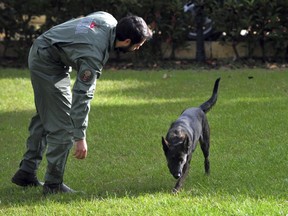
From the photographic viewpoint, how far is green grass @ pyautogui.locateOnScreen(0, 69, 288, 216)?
5.70 meters

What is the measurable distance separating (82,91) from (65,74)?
2.10 ft

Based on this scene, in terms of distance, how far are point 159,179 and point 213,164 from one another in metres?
0.66

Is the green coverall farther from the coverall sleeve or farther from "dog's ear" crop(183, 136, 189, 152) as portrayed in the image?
"dog's ear" crop(183, 136, 189, 152)

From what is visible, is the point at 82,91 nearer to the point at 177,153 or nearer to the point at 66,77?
the point at 66,77

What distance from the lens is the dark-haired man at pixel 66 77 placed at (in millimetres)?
5570

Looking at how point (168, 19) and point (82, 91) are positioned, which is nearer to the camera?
point (82, 91)

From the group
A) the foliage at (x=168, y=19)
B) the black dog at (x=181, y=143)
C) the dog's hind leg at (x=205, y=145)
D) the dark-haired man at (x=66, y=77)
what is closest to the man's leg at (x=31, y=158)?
the dark-haired man at (x=66, y=77)

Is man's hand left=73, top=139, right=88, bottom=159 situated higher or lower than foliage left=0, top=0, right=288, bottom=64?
higher

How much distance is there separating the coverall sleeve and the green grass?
653mm

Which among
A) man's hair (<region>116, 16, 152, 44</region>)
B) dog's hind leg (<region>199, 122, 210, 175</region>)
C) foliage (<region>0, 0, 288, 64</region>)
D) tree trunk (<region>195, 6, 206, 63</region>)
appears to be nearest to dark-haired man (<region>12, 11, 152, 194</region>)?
man's hair (<region>116, 16, 152, 44</region>)

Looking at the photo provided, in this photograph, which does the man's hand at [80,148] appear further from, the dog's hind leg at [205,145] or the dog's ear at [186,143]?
the dog's hind leg at [205,145]

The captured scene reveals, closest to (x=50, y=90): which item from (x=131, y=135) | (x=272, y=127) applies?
(x=131, y=135)

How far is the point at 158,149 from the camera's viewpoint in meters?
7.73

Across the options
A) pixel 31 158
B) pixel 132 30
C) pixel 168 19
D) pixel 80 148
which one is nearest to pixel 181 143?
pixel 80 148
